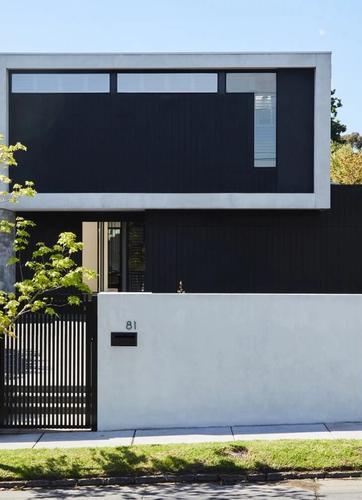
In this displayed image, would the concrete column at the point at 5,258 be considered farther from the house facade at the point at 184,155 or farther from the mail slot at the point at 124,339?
the mail slot at the point at 124,339

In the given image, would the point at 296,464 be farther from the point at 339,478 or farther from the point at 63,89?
the point at 63,89

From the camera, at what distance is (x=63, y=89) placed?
2259 centimetres

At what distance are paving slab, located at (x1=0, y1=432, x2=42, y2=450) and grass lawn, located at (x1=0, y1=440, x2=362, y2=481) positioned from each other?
628mm

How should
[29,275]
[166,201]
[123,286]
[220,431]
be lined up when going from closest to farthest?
[220,431] < [166,201] < [29,275] < [123,286]

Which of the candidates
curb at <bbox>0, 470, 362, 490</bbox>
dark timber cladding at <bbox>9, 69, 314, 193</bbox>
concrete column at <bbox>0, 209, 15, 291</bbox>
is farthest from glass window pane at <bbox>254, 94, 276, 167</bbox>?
curb at <bbox>0, 470, 362, 490</bbox>

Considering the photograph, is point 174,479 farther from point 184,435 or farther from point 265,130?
point 265,130

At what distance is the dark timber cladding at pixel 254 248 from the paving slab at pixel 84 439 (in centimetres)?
1103

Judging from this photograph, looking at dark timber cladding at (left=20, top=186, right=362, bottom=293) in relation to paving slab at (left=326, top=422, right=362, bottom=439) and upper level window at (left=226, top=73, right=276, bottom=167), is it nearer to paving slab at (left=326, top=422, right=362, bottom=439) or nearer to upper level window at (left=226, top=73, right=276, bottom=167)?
upper level window at (left=226, top=73, right=276, bottom=167)

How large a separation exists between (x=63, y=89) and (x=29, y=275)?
6.69 m

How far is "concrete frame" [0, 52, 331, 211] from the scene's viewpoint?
22078 millimetres

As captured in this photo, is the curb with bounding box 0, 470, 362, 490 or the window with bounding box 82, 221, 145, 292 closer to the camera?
the curb with bounding box 0, 470, 362, 490

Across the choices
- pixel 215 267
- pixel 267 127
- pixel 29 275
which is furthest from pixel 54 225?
pixel 267 127

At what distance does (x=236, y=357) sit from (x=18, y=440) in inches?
163

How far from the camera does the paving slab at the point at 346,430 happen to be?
36.2ft
